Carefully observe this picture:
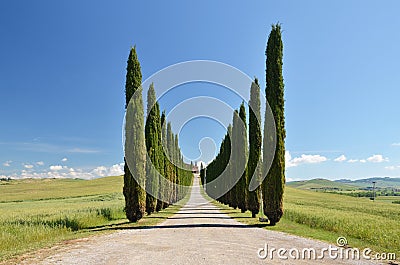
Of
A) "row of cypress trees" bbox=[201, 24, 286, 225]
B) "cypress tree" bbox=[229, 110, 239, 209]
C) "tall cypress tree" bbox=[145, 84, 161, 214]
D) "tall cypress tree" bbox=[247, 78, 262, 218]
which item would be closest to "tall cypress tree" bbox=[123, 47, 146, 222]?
"tall cypress tree" bbox=[145, 84, 161, 214]

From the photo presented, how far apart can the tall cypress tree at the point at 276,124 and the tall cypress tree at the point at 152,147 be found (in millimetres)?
9944

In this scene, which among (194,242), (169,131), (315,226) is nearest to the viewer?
(194,242)

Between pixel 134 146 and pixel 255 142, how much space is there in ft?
28.2

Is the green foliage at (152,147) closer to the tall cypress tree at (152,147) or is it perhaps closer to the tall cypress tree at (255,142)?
the tall cypress tree at (152,147)

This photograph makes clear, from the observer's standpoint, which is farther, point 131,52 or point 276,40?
point 131,52

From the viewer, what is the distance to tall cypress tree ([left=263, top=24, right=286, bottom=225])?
646 inches

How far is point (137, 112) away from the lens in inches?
737

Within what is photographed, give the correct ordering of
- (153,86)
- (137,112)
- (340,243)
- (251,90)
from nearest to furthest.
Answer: (340,243) < (137,112) < (251,90) < (153,86)

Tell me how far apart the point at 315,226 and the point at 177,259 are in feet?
36.9

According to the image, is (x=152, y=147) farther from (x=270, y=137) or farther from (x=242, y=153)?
(x=270, y=137)

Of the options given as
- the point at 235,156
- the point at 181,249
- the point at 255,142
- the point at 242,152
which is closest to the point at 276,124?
the point at 255,142

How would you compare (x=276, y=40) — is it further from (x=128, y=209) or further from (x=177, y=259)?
(x=177, y=259)

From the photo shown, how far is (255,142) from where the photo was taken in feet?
74.4

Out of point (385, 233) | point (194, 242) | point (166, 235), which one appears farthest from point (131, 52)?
point (385, 233)
